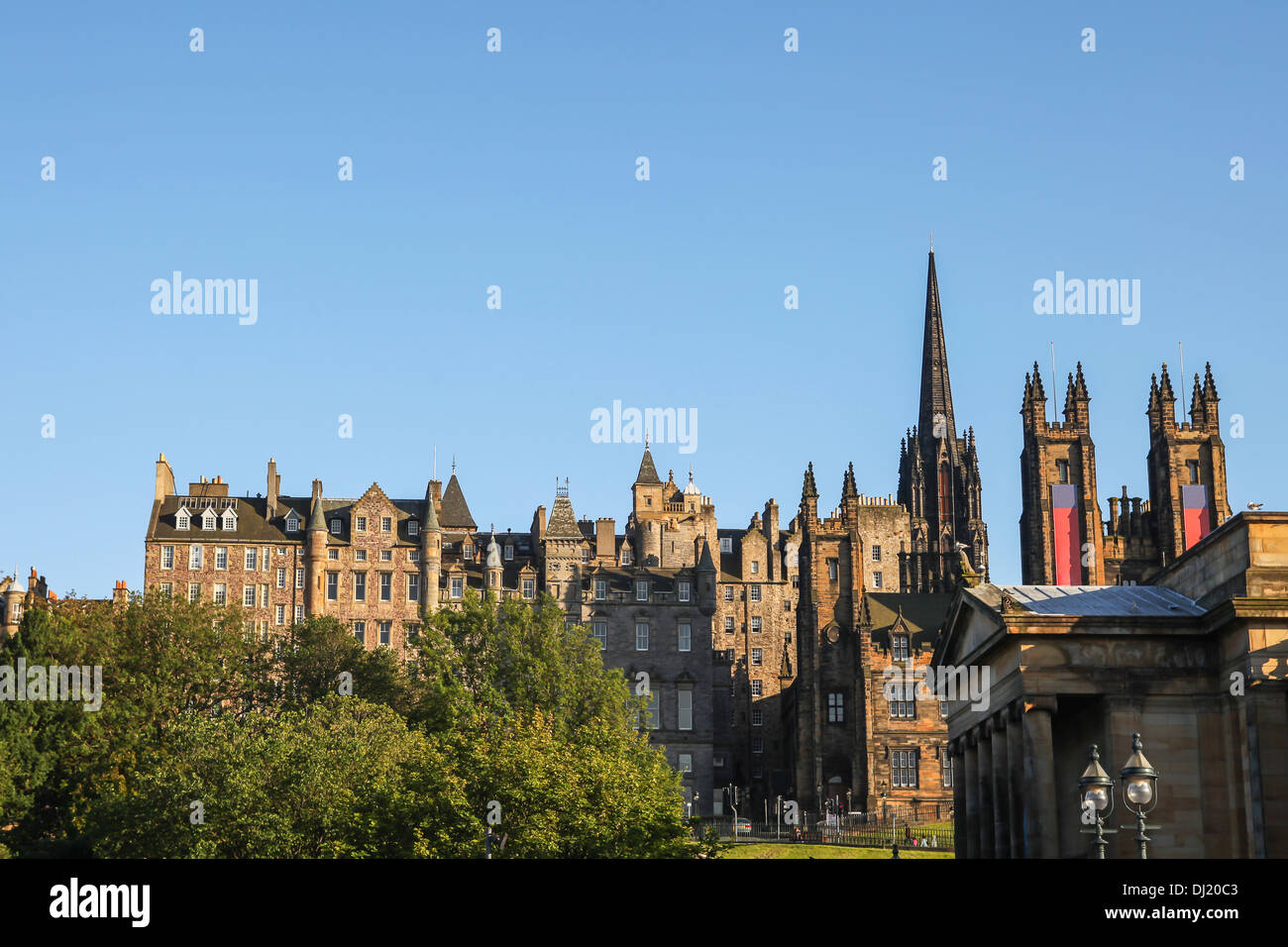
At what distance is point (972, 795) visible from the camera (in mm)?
68250

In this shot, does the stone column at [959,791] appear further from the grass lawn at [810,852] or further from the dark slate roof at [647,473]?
the dark slate roof at [647,473]

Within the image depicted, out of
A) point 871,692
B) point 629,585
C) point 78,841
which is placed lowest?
point 78,841

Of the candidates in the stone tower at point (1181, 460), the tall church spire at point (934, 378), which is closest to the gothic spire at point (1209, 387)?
the stone tower at point (1181, 460)

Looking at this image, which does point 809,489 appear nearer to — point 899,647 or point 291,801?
point 899,647

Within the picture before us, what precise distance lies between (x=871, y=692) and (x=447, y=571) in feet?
128

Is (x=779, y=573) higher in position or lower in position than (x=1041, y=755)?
higher

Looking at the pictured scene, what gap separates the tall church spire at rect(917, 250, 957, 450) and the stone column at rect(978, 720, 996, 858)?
384ft

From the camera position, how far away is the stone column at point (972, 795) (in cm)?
6712

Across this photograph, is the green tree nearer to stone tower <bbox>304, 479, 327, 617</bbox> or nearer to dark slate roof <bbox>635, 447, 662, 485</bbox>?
stone tower <bbox>304, 479, 327, 617</bbox>

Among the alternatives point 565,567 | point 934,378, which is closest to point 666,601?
point 565,567

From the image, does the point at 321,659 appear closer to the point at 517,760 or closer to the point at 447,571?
the point at 447,571

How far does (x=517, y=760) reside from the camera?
6962 cm
